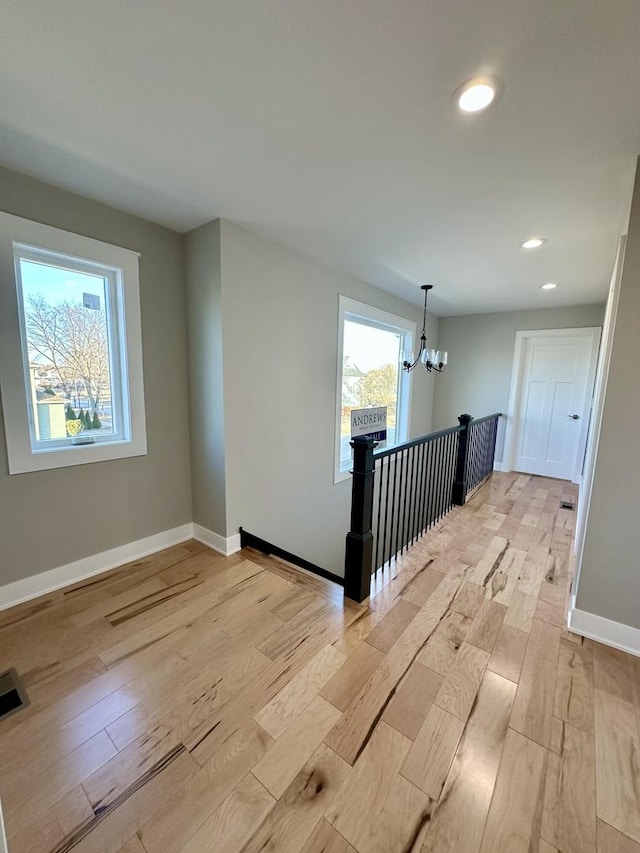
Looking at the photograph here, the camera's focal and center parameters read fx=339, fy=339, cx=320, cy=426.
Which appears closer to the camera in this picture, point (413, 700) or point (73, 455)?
point (413, 700)

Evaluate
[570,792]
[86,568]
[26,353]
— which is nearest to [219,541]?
[86,568]

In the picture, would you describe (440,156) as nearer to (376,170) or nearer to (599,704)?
(376,170)

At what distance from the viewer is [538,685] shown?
1.52m

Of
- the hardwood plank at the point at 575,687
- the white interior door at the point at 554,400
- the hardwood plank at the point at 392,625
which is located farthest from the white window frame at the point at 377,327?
the hardwood plank at the point at 575,687

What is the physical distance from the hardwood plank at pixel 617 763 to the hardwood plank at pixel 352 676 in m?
0.82

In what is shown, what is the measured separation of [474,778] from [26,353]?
284 centimetres

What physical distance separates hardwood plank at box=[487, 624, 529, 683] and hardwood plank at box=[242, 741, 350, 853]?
0.87 meters

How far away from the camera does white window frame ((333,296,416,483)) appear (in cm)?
352

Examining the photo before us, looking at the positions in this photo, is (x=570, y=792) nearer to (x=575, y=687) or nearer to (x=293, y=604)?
(x=575, y=687)

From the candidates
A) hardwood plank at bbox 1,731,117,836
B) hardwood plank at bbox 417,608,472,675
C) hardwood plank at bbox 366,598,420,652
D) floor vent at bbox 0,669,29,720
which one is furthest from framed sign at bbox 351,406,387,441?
floor vent at bbox 0,669,29,720

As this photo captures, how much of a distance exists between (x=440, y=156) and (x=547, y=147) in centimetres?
45

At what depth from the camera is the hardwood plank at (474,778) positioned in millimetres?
998

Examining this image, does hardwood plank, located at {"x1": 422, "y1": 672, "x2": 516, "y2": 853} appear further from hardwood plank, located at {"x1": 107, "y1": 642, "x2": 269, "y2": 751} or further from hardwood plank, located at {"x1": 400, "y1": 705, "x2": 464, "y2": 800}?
hardwood plank, located at {"x1": 107, "y1": 642, "x2": 269, "y2": 751}

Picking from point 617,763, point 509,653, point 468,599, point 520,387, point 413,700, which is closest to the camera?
point 617,763
